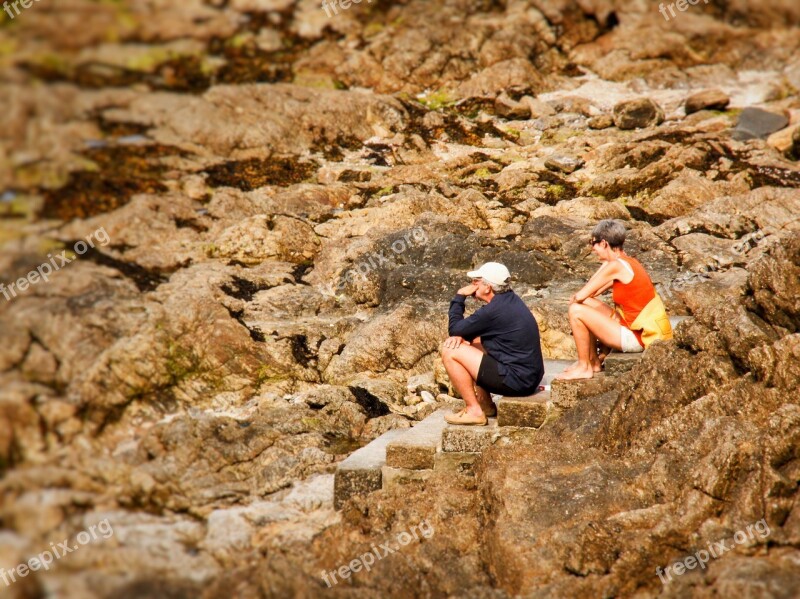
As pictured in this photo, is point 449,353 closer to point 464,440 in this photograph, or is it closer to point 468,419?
point 468,419

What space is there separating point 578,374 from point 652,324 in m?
1.30

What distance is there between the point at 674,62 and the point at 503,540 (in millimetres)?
25007

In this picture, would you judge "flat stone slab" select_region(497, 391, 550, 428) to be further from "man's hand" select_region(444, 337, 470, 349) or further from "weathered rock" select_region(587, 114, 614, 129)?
"weathered rock" select_region(587, 114, 614, 129)

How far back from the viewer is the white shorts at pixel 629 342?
11.1 m

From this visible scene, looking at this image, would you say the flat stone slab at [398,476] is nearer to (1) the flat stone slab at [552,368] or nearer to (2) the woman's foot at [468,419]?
(2) the woman's foot at [468,419]

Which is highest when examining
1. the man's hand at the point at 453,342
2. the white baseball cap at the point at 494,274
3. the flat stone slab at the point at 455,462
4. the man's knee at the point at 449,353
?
the white baseball cap at the point at 494,274

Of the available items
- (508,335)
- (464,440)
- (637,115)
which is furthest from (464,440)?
(637,115)

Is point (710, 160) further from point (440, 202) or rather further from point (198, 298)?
point (198, 298)

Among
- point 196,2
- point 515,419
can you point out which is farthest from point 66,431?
point 196,2

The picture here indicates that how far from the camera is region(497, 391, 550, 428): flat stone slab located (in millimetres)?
10633

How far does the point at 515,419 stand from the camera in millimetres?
10688

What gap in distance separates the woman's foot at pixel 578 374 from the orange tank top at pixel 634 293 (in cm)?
85

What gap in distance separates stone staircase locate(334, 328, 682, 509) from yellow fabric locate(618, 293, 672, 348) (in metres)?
0.35

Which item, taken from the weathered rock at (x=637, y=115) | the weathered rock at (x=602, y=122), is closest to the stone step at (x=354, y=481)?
the weathered rock at (x=602, y=122)
